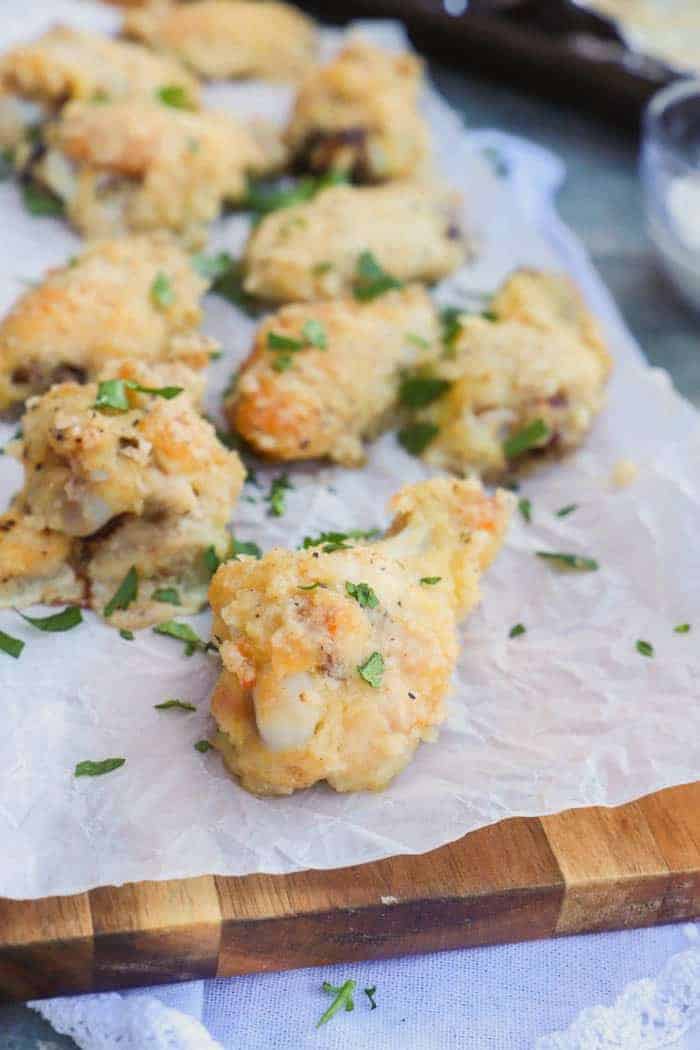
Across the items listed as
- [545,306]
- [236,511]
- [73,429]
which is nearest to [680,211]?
[545,306]

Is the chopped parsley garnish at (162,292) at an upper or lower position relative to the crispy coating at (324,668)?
lower

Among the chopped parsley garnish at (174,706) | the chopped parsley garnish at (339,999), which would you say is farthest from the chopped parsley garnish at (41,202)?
the chopped parsley garnish at (339,999)

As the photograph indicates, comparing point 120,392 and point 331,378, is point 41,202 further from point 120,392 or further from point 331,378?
point 120,392


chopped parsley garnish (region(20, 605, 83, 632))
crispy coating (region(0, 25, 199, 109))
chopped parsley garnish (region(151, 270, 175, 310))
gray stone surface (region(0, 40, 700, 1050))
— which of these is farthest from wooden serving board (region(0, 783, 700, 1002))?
crispy coating (region(0, 25, 199, 109))

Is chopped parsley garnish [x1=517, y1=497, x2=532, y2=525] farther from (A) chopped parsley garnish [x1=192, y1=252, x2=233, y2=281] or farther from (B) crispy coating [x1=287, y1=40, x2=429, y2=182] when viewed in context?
(B) crispy coating [x1=287, y1=40, x2=429, y2=182]

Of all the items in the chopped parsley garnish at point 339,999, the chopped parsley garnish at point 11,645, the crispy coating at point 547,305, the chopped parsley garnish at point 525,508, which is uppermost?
the crispy coating at point 547,305

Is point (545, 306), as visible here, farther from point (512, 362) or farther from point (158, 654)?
point (158, 654)

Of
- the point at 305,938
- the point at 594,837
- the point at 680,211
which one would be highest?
the point at 680,211

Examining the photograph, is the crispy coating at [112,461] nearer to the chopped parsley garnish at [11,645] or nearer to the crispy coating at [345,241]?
the chopped parsley garnish at [11,645]
